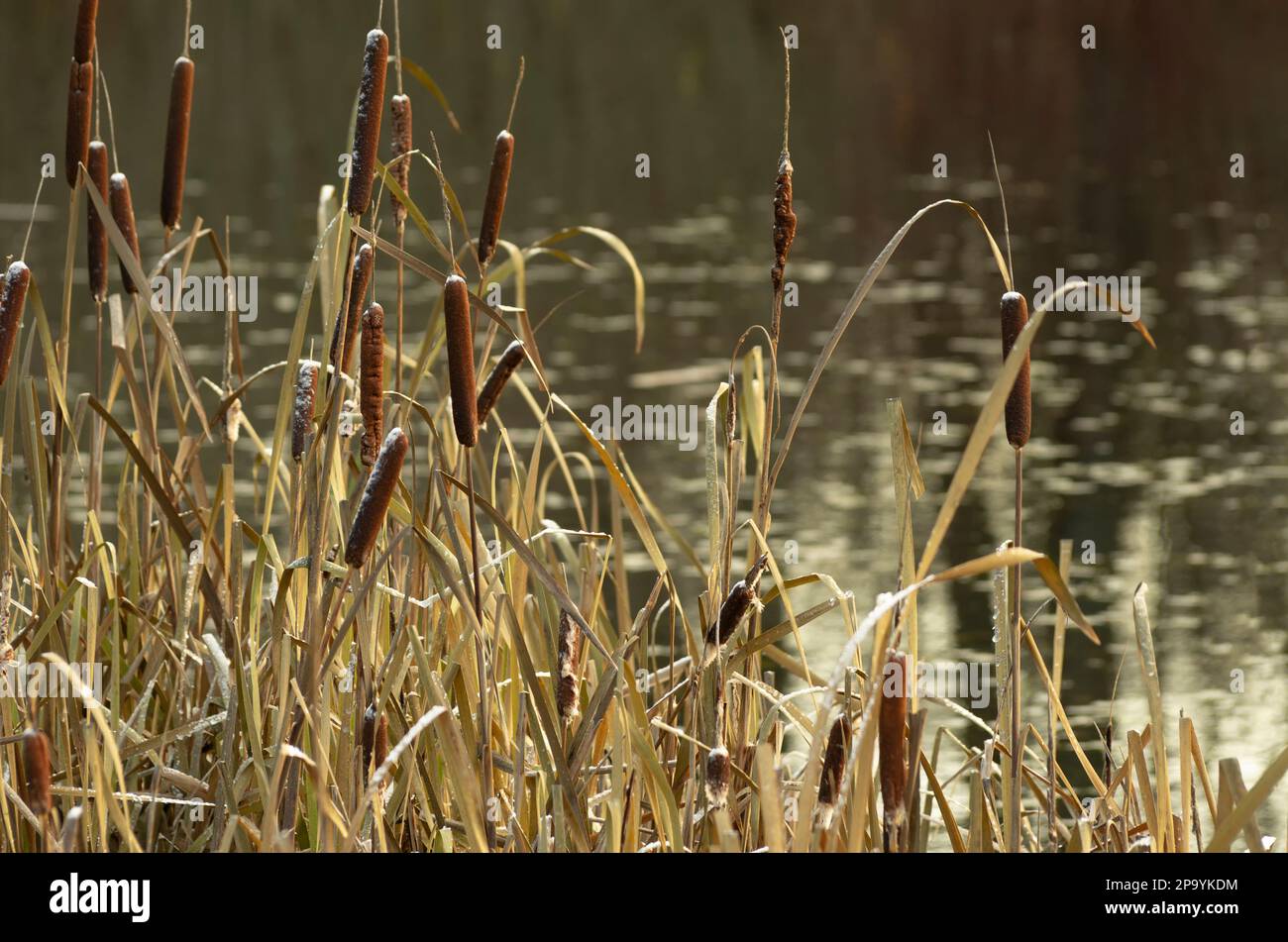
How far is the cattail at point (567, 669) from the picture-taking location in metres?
1.86

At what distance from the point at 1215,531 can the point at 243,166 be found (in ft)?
35.3

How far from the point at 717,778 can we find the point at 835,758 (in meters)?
0.12

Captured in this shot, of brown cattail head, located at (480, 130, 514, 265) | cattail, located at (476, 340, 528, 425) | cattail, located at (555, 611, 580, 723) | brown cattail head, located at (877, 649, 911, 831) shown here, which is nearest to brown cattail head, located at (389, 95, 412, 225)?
brown cattail head, located at (480, 130, 514, 265)

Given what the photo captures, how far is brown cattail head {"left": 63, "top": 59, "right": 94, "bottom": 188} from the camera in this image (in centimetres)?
224

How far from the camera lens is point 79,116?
7.38 ft

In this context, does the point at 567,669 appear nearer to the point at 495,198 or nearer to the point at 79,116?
the point at 495,198

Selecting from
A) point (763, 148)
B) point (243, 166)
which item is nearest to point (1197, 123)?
point (763, 148)

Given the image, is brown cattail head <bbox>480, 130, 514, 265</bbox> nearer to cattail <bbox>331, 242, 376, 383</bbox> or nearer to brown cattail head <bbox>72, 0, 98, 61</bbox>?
cattail <bbox>331, 242, 376, 383</bbox>

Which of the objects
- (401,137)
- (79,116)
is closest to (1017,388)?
(401,137)

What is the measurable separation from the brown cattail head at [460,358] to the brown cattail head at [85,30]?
0.89 meters

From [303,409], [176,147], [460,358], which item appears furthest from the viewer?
[176,147]

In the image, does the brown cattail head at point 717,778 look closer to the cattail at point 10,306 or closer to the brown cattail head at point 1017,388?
the brown cattail head at point 1017,388

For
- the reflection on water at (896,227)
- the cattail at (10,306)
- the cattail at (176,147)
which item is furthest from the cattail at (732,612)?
the cattail at (176,147)
